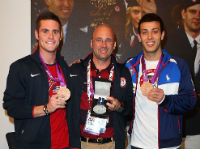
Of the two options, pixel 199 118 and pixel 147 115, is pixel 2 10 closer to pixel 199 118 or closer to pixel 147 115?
pixel 147 115

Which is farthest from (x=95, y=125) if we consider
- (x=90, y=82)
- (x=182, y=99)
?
(x=182, y=99)

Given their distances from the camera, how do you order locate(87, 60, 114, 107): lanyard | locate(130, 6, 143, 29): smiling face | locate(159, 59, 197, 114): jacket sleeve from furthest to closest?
locate(130, 6, 143, 29): smiling face → locate(87, 60, 114, 107): lanyard → locate(159, 59, 197, 114): jacket sleeve

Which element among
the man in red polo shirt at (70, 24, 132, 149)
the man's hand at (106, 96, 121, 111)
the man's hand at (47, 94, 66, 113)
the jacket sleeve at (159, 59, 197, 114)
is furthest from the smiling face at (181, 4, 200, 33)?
the man's hand at (47, 94, 66, 113)

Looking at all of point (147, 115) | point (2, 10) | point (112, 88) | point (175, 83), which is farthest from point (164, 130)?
point (2, 10)

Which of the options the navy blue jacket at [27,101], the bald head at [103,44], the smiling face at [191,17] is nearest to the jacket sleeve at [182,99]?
the bald head at [103,44]

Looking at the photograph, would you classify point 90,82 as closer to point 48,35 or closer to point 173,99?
point 48,35

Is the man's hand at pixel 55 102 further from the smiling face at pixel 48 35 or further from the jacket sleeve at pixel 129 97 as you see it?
the jacket sleeve at pixel 129 97

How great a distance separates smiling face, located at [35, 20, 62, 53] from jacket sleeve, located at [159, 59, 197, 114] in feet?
4.87

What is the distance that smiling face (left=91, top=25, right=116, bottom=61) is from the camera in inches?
95.0

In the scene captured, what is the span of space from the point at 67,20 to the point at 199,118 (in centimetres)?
307

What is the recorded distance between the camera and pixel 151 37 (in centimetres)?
234

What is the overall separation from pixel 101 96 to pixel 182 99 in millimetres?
975

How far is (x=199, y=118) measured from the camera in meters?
3.54

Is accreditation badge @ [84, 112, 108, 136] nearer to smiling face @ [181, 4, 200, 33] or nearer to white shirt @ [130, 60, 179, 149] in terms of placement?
white shirt @ [130, 60, 179, 149]
